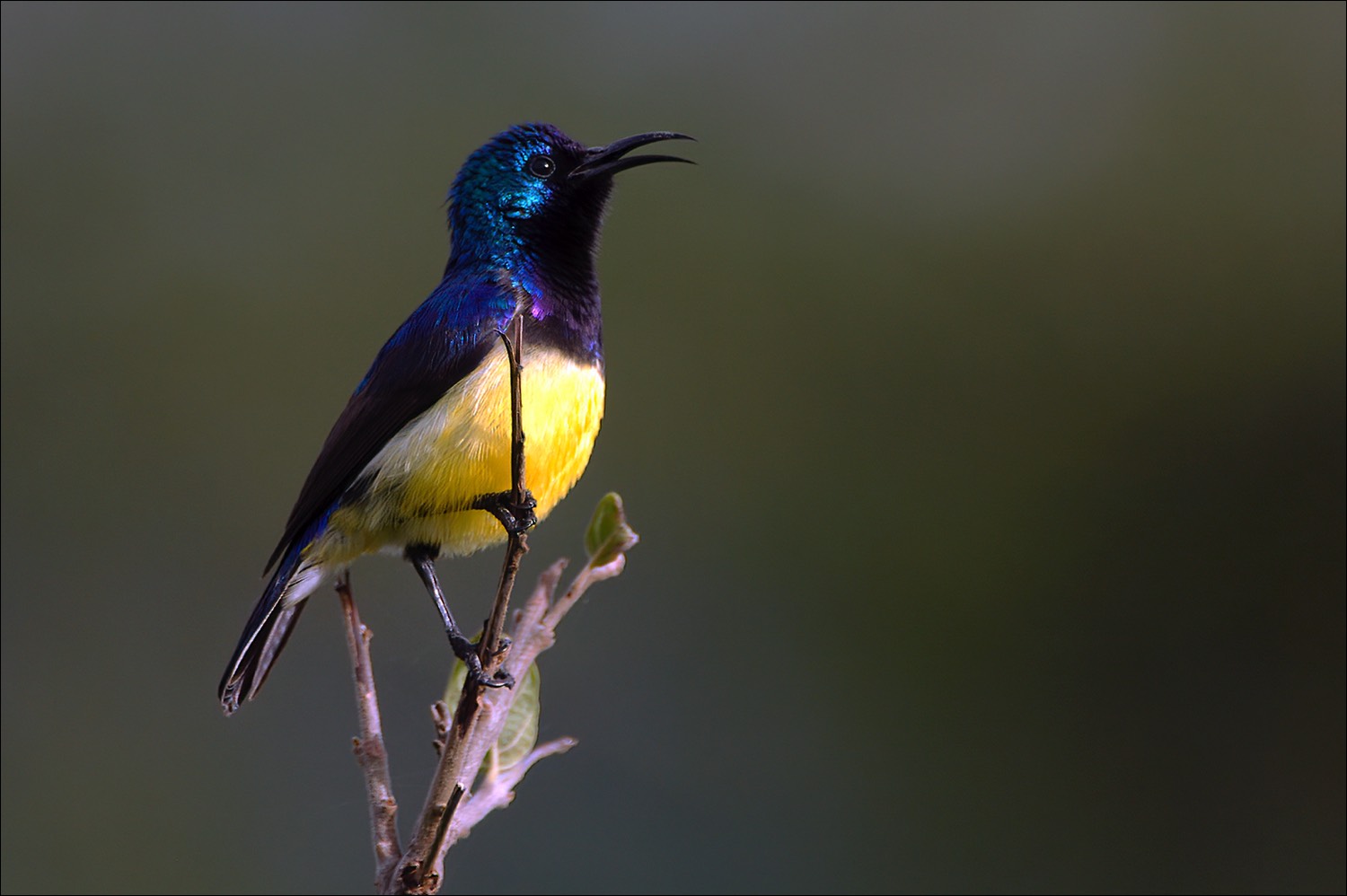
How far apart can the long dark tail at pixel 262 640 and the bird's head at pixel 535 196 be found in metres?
0.82

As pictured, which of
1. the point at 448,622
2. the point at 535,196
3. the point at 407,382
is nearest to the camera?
the point at 448,622

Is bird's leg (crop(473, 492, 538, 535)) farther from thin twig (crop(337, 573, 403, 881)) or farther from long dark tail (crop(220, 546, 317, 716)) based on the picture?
long dark tail (crop(220, 546, 317, 716))

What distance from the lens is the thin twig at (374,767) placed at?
4.93ft

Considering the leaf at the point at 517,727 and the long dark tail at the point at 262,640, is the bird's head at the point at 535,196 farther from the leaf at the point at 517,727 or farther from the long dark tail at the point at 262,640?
the leaf at the point at 517,727

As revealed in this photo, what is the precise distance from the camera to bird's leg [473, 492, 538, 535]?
1674mm

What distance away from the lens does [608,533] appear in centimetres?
171

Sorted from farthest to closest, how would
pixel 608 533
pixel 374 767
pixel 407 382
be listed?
pixel 407 382
pixel 608 533
pixel 374 767

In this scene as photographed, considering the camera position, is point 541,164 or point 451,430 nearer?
point 451,430

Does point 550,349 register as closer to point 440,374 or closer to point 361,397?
point 440,374

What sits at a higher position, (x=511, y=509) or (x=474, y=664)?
(x=511, y=509)

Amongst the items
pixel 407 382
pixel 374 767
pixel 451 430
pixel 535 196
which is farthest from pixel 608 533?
pixel 535 196

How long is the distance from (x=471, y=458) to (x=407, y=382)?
24 cm

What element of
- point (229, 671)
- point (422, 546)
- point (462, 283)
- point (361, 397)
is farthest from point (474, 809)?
point (462, 283)

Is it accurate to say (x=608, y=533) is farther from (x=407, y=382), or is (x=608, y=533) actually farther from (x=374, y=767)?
(x=407, y=382)
